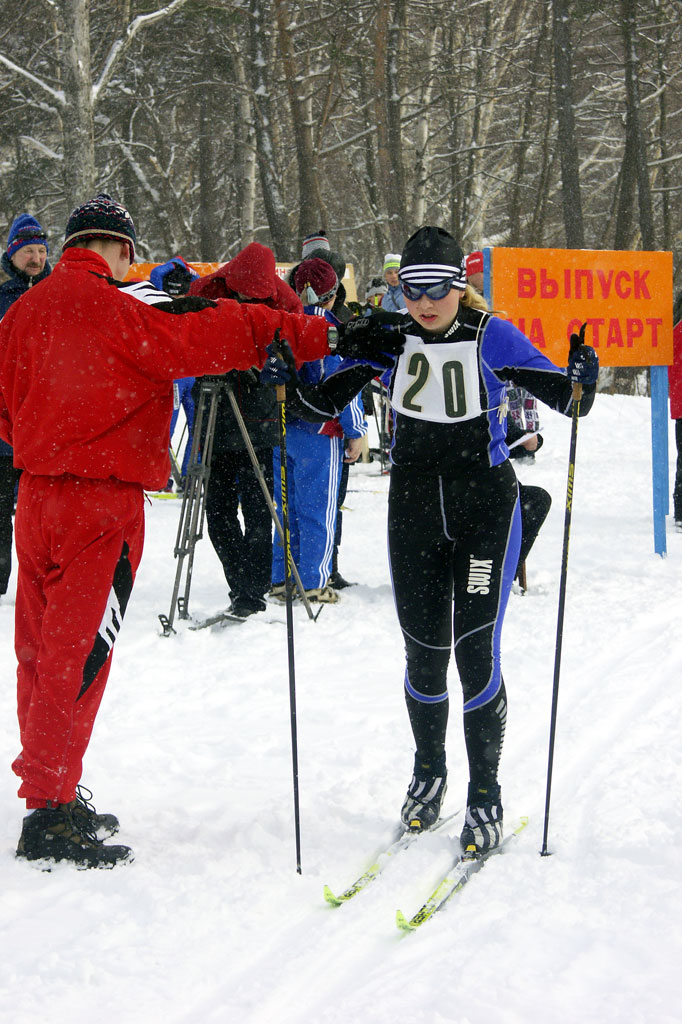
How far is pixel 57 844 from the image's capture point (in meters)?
3.19

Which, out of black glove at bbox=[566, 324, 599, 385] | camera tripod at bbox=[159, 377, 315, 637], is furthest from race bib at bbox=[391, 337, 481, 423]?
camera tripod at bbox=[159, 377, 315, 637]

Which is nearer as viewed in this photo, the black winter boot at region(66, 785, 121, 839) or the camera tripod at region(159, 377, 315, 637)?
the black winter boot at region(66, 785, 121, 839)

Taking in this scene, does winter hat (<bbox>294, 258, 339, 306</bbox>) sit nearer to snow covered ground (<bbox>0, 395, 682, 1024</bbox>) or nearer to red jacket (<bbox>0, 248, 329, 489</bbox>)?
snow covered ground (<bbox>0, 395, 682, 1024</bbox>)

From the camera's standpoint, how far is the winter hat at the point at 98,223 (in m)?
3.26

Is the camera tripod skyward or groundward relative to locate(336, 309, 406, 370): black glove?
groundward

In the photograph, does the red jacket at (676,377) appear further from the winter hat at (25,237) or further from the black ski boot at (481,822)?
the black ski boot at (481,822)

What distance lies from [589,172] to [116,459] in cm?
2963

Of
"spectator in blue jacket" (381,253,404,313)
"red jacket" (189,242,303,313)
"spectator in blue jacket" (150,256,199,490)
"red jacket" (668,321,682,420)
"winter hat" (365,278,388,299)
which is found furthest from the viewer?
"winter hat" (365,278,388,299)

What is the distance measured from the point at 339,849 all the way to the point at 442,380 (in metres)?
1.60

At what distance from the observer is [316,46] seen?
18984 millimetres

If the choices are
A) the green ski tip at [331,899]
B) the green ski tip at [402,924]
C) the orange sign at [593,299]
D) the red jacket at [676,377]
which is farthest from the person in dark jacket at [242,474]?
the red jacket at [676,377]

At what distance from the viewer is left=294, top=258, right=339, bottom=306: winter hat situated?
620 centimetres

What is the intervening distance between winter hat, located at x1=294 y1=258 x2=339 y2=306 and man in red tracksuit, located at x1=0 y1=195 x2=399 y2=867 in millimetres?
2955

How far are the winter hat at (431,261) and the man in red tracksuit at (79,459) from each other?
0.48 metres
